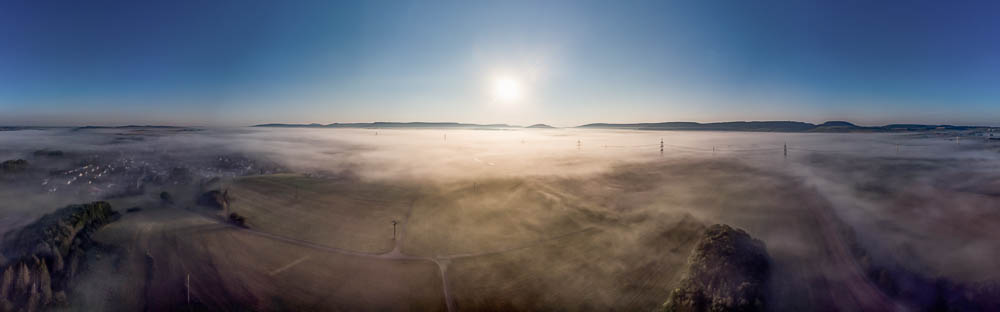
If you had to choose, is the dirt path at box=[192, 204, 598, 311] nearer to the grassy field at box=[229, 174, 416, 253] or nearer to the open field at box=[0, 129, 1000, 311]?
the open field at box=[0, 129, 1000, 311]

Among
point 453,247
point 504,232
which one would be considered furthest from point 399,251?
point 504,232

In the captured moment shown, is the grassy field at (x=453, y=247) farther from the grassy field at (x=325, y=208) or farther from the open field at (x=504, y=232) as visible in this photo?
the grassy field at (x=325, y=208)

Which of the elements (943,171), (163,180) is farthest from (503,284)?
(943,171)

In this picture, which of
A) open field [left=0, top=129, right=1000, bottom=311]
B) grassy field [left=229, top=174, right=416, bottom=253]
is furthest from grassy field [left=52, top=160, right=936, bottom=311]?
grassy field [left=229, top=174, right=416, bottom=253]

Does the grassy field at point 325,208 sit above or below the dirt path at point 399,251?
above

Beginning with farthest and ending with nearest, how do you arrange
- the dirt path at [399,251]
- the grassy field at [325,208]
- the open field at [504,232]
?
the grassy field at [325,208], the dirt path at [399,251], the open field at [504,232]

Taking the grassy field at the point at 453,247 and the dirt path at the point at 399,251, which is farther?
the dirt path at the point at 399,251

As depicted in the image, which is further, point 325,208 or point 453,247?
point 325,208

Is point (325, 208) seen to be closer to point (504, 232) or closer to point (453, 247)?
point (453, 247)

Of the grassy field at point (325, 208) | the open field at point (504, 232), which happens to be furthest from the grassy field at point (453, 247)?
the grassy field at point (325, 208)
